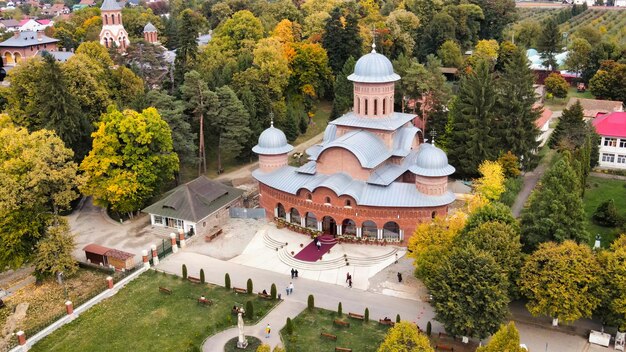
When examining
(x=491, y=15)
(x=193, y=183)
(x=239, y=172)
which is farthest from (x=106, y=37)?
(x=491, y=15)

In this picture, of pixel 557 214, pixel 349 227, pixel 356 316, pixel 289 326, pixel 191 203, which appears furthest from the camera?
pixel 191 203

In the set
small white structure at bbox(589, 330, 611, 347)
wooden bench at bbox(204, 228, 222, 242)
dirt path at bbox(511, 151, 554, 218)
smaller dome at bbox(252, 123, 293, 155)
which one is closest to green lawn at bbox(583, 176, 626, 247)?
dirt path at bbox(511, 151, 554, 218)

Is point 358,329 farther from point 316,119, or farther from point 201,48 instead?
point 201,48

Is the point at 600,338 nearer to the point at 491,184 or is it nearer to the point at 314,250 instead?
the point at 491,184

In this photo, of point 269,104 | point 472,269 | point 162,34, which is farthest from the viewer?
point 162,34

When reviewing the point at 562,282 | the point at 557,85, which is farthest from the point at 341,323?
the point at 557,85

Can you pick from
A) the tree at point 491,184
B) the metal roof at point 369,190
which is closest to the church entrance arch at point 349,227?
the metal roof at point 369,190
